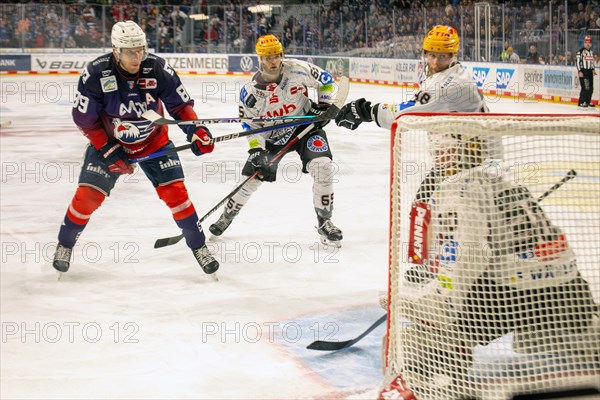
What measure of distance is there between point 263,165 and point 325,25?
15217 mm

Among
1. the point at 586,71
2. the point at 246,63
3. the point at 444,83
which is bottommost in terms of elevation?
the point at 444,83

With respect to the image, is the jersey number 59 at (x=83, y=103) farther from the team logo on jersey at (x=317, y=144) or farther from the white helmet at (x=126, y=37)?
the team logo on jersey at (x=317, y=144)

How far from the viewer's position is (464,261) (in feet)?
8.15

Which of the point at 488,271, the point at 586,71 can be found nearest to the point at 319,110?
the point at 488,271

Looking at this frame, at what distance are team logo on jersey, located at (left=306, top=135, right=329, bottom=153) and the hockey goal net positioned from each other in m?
2.50

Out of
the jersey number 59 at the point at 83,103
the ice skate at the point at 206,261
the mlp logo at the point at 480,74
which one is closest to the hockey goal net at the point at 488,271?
the ice skate at the point at 206,261

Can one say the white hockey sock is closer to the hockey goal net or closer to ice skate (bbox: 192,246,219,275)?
ice skate (bbox: 192,246,219,275)

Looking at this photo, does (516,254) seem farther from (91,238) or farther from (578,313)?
(91,238)

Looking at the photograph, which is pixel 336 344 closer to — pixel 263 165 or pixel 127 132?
pixel 127 132

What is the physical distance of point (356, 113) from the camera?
3.85 meters

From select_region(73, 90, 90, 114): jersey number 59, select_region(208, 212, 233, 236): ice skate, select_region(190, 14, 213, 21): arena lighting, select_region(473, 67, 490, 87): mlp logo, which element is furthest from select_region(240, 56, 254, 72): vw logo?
select_region(73, 90, 90, 114): jersey number 59

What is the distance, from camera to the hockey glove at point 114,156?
430cm

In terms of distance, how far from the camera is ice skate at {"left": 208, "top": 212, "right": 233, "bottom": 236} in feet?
17.6

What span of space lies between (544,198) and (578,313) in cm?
44
